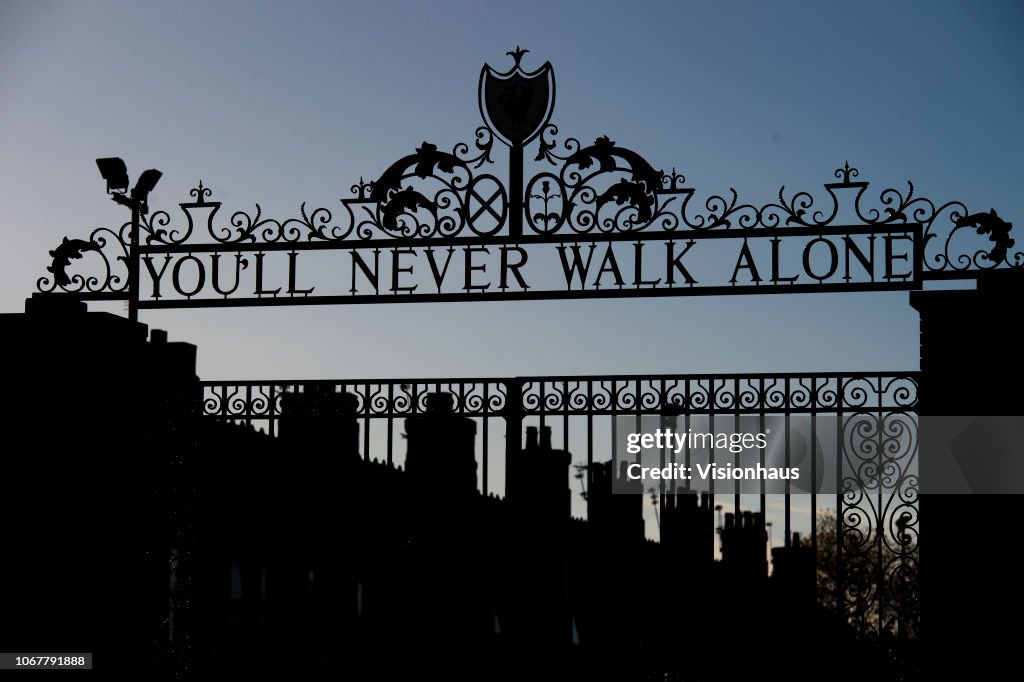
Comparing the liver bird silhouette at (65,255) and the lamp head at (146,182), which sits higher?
the lamp head at (146,182)

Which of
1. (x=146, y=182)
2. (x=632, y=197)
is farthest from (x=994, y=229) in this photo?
(x=146, y=182)

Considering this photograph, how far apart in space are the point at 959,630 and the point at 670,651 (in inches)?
74.7

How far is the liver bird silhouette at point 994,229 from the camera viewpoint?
27.5 feet

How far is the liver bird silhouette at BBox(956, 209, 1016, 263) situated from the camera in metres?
8.38

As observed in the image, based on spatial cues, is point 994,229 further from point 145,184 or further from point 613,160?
point 145,184

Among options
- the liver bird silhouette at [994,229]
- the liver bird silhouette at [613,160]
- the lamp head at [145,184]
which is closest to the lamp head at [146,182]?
the lamp head at [145,184]

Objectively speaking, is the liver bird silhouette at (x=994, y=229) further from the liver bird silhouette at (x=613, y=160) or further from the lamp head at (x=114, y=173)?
the lamp head at (x=114, y=173)

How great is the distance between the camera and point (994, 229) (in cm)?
843

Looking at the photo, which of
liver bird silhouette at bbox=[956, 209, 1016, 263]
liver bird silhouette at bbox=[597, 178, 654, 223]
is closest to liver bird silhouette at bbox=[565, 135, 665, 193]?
liver bird silhouette at bbox=[597, 178, 654, 223]

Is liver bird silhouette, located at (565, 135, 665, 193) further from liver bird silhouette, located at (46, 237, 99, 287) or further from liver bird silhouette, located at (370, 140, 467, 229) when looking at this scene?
liver bird silhouette, located at (46, 237, 99, 287)

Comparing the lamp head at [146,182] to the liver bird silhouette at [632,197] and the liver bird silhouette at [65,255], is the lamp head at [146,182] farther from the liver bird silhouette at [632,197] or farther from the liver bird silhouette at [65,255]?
the liver bird silhouette at [632,197]

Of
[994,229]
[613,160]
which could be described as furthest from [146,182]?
[994,229]

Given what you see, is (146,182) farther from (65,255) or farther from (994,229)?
(994,229)

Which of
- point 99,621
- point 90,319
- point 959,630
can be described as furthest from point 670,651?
point 90,319
